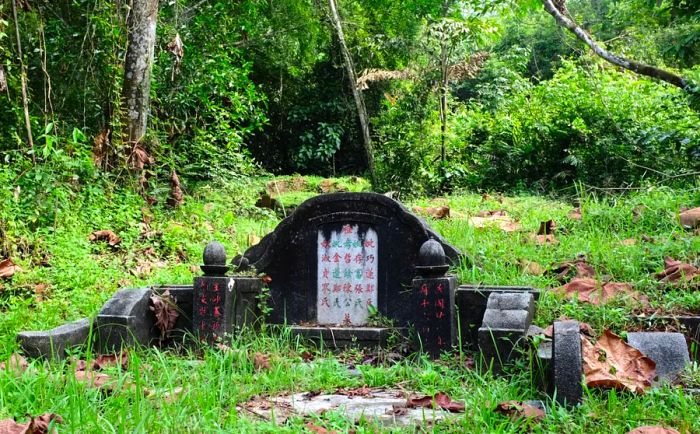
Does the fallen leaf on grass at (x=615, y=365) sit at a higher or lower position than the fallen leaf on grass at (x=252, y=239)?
lower

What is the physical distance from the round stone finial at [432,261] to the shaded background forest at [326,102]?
387 centimetres

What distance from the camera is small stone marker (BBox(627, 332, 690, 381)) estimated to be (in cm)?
362

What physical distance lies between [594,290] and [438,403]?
1842mm

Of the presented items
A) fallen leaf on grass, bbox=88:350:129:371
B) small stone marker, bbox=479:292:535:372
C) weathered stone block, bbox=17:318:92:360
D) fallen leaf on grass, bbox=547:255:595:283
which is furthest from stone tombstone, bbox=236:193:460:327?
weathered stone block, bbox=17:318:92:360

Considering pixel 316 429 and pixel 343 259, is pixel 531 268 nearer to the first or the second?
pixel 343 259

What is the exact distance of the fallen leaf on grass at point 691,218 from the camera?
5.98m

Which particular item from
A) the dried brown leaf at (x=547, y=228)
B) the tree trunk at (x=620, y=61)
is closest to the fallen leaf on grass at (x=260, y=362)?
the dried brown leaf at (x=547, y=228)

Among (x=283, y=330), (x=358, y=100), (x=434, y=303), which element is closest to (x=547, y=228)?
(x=434, y=303)

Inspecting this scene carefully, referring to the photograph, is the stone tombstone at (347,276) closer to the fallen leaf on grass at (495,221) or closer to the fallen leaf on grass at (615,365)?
the fallen leaf on grass at (495,221)

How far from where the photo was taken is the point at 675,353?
12.1ft

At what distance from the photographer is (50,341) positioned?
4.33m

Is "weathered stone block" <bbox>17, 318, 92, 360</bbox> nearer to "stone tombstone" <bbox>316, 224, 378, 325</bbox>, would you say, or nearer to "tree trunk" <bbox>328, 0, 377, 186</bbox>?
"stone tombstone" <bbox>316, 224, 378, 325</bbox>

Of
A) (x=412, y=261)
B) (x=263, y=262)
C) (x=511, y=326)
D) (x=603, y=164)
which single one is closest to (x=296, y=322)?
(x=263, y=262)

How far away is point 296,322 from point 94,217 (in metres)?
3.00
